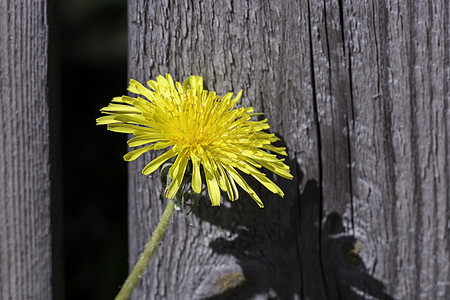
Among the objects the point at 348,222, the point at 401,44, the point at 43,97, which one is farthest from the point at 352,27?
the point at 43,97

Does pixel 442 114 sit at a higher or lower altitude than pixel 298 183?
higher

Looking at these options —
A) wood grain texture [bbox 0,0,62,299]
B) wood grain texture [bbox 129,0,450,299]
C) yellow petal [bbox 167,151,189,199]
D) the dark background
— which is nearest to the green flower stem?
yellow petal [bbox 167,151,189,199]

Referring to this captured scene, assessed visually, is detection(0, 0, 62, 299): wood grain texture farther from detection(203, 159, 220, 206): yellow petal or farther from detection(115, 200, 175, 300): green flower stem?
detection(203, 159, 220, 206): yellow petal

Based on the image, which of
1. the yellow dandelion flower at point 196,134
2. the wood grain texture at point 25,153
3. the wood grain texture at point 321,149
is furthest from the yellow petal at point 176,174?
the wood grain texture at point 25,153

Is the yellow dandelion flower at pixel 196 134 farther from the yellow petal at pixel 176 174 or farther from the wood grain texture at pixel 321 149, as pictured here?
the wood grain texture at pixel 321 149

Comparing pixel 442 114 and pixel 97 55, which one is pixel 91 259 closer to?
pixel 97 55

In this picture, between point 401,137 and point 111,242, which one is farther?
point 111,242

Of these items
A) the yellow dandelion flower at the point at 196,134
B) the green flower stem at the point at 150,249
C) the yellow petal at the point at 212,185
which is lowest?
the green flower stem at the point at 150,249
